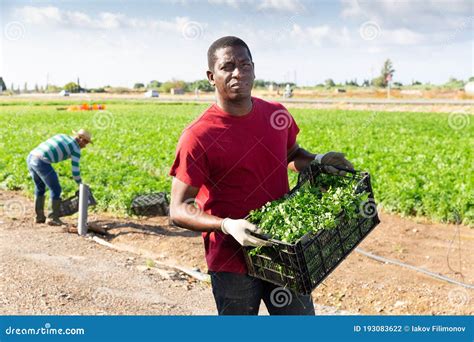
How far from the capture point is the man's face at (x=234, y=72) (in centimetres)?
269

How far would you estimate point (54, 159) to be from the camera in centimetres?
820

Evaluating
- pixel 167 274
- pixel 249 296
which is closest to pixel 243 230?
pixel 249 296

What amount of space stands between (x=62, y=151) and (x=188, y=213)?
5878mm

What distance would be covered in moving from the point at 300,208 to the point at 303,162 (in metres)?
0.44

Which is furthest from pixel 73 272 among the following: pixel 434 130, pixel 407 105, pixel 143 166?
pixel 407 105

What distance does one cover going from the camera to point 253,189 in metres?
2.93

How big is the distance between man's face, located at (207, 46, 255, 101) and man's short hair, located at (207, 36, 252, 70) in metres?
0.02

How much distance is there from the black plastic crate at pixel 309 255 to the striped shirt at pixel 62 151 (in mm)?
5568

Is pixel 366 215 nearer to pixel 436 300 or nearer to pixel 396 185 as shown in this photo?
pixel 436 300

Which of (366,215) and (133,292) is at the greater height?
(366,215)

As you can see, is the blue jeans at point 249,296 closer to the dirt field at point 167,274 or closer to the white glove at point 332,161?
the white glove at point 332,161

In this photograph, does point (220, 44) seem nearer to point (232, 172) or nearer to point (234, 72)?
point (234, 72)

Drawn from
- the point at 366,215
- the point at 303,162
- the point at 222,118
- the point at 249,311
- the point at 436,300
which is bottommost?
the point at 436,300

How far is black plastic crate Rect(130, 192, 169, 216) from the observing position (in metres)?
9.10
